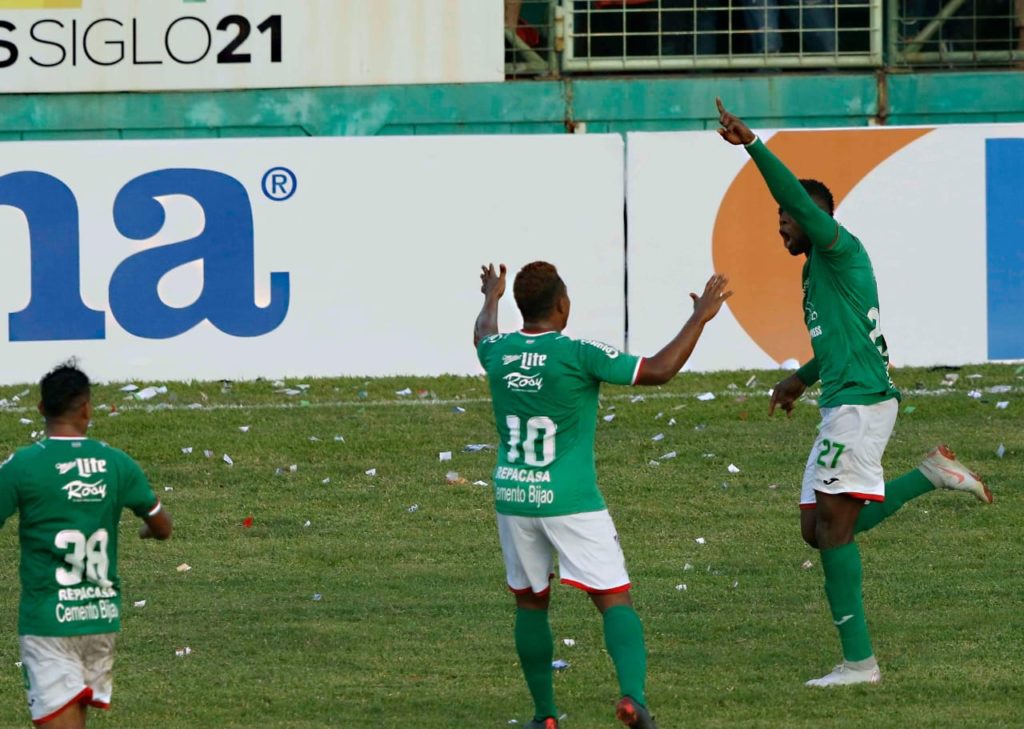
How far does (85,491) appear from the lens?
575 cm

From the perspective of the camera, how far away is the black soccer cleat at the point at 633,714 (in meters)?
6.08

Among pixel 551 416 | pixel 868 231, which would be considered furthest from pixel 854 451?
pixel 868 231

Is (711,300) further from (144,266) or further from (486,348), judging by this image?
(144,266)

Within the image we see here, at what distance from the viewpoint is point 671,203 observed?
14.7 m

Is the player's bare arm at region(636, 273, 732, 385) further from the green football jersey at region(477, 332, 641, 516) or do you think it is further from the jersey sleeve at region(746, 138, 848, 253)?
the jersey sleeve at region(746, 138, 848, 253)

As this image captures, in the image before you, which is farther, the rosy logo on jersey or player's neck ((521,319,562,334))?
the rosy logo on jersey

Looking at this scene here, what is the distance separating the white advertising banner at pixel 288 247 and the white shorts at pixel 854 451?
720cm

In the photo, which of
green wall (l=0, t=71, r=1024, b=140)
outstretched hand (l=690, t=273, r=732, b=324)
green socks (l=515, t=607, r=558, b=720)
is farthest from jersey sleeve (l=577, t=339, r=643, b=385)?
green wall (l=0, t=71, r=1024, b=140)

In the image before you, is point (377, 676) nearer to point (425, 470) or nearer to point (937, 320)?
point (425, 470)

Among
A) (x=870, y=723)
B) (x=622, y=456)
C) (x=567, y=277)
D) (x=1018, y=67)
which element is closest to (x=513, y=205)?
(x=567, y=277)

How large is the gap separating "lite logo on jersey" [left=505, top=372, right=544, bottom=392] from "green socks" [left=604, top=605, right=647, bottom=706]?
84 centimetres

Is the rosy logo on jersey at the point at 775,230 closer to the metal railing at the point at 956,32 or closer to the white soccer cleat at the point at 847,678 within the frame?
the metal railing at the point at 956,32

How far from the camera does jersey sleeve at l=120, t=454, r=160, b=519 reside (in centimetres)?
583

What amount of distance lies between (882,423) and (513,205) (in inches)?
306
